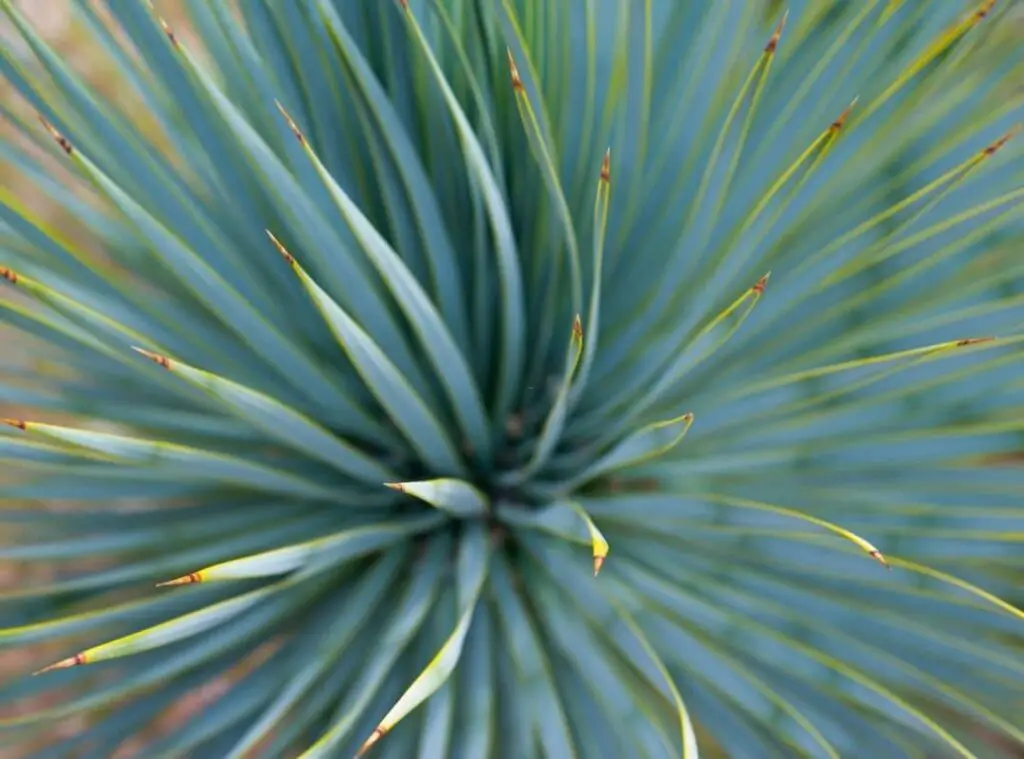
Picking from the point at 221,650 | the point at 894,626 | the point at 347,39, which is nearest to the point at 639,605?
the point at 894,626

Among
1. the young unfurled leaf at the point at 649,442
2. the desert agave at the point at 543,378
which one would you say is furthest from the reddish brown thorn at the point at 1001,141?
the young unfurled leaf at the point at 649,442

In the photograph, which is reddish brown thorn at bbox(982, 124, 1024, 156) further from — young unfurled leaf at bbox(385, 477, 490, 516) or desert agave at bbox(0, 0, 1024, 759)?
young unfurled leaf at bbox(385, 477, 490, 516)

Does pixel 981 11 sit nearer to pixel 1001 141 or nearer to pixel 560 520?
pixel 1001 141

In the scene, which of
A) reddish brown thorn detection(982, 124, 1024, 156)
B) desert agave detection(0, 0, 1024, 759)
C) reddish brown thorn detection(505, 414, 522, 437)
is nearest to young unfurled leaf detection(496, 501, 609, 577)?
desert agave detection(0, 0, 1024, 759)

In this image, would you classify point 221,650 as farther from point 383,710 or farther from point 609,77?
point 609,77

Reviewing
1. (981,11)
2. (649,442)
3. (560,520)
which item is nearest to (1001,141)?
(981,11)
